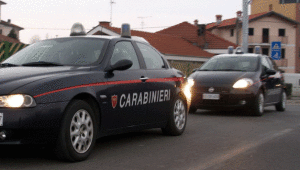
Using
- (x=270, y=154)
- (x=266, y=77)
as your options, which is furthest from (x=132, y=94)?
(x=266, y=77)

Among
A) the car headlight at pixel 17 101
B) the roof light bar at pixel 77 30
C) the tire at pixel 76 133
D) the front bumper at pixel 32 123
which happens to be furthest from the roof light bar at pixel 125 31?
the car headlight at pixel 17 101

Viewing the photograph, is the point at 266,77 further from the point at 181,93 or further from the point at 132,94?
the point at 132,94

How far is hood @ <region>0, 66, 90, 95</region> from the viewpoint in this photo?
17.5ft

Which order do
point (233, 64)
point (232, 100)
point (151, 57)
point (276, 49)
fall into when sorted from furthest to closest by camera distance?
point (276, 49) → point (233, 64) → point (232, 100) → point (151, 57)

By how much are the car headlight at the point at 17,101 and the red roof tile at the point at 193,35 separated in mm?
51102

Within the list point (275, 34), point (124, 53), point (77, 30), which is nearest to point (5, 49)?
point (77, 30)

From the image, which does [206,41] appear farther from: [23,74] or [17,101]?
[17,101]

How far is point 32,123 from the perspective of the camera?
525 cm

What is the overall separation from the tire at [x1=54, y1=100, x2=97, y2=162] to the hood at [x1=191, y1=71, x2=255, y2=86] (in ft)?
20.9

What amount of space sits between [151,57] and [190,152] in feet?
5.98

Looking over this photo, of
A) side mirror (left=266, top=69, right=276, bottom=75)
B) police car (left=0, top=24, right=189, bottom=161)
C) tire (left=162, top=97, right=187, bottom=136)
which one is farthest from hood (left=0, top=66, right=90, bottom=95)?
side mirror (left=266, top=69, right=276, bottom=75)

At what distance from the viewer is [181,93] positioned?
27.5ft

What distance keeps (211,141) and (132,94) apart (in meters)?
1.57

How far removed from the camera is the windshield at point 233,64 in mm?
12820
